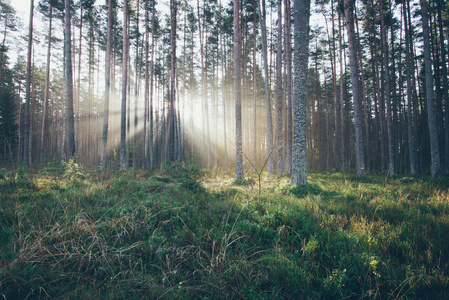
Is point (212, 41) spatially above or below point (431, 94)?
above

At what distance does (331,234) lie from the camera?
2.90 meters

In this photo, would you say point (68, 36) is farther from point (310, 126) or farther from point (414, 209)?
point (310, 126)

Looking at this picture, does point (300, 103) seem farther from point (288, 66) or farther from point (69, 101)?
point (69, 101)

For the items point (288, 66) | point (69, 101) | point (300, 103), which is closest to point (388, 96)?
point (288, 66)

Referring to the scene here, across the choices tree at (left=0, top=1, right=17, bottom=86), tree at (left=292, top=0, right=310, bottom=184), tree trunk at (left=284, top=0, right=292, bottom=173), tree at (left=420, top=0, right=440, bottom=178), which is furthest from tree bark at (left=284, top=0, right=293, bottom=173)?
tree at (left=0, top=1, right=17, bottom=86)

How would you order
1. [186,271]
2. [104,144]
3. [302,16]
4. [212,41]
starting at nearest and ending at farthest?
[186,271] → [302,16] → [104,144] → [212,41]

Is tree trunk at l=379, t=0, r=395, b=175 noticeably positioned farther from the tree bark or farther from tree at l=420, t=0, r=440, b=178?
the tree bark

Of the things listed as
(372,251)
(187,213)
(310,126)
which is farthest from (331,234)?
(310,126)

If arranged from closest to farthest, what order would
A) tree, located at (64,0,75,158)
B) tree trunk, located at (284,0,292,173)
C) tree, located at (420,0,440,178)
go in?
tree, located at (420,0,440,178)
tree, located at (64,0,75,158)
tree trunk, located at (284,0,292,173)

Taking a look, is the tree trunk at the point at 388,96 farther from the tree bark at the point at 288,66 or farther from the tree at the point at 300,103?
the tree at the point at 300,103

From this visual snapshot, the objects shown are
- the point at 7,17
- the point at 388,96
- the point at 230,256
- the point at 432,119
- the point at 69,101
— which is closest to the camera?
the point at 230,256

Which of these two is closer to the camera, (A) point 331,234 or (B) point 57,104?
(A) point 331,234

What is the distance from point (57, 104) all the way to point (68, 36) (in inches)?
1371

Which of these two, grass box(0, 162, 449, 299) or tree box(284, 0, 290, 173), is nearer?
grass box(0, 162, 449, 299)
